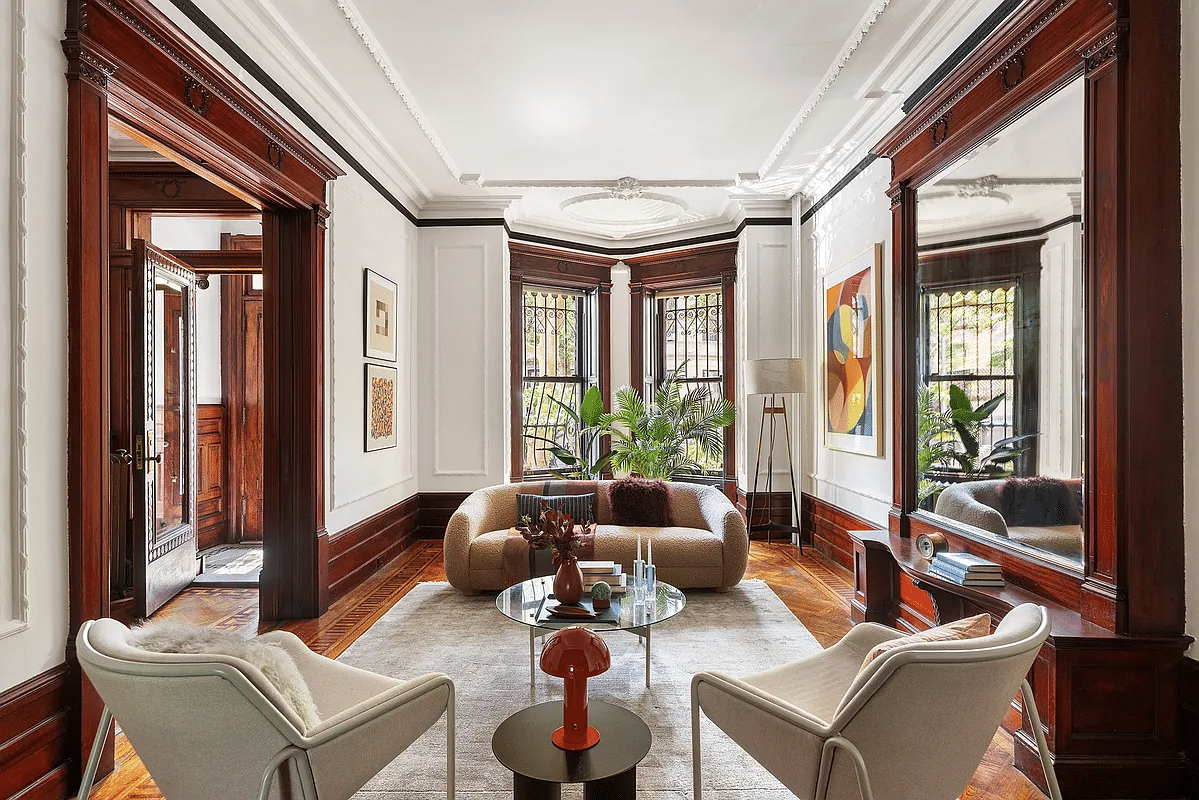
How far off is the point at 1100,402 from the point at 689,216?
4.96 meters

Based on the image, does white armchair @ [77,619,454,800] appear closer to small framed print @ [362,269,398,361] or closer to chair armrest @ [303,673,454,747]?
chair armrest @ [303,673,454,747]

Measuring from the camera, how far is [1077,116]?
8.45 ft

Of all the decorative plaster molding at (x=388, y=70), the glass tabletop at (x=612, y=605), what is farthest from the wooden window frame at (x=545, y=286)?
the glass tabletop at (x=612, y=605)

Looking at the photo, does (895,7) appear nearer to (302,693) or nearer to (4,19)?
(4,19)

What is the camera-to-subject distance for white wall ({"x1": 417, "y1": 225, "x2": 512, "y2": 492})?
21.2ft

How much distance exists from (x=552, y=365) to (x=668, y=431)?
1.54 metres

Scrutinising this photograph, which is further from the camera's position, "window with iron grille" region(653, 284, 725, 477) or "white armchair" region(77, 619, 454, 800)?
"window with iron grille" region(653, 284, 725, 477)

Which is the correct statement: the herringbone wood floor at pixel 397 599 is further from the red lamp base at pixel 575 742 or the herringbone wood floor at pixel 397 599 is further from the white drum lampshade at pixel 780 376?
the white drum lampshade at pixel 780 376

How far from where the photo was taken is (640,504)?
5164 millimetres

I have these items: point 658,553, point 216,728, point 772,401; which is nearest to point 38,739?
point 216,728

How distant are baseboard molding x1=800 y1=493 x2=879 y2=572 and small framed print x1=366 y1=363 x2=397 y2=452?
3605 millimetres

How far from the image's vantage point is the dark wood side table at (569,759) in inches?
75.0

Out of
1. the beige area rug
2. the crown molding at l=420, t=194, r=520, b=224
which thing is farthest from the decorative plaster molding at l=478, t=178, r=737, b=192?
the beige area rug

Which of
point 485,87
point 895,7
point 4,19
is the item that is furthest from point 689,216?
point 4,19
